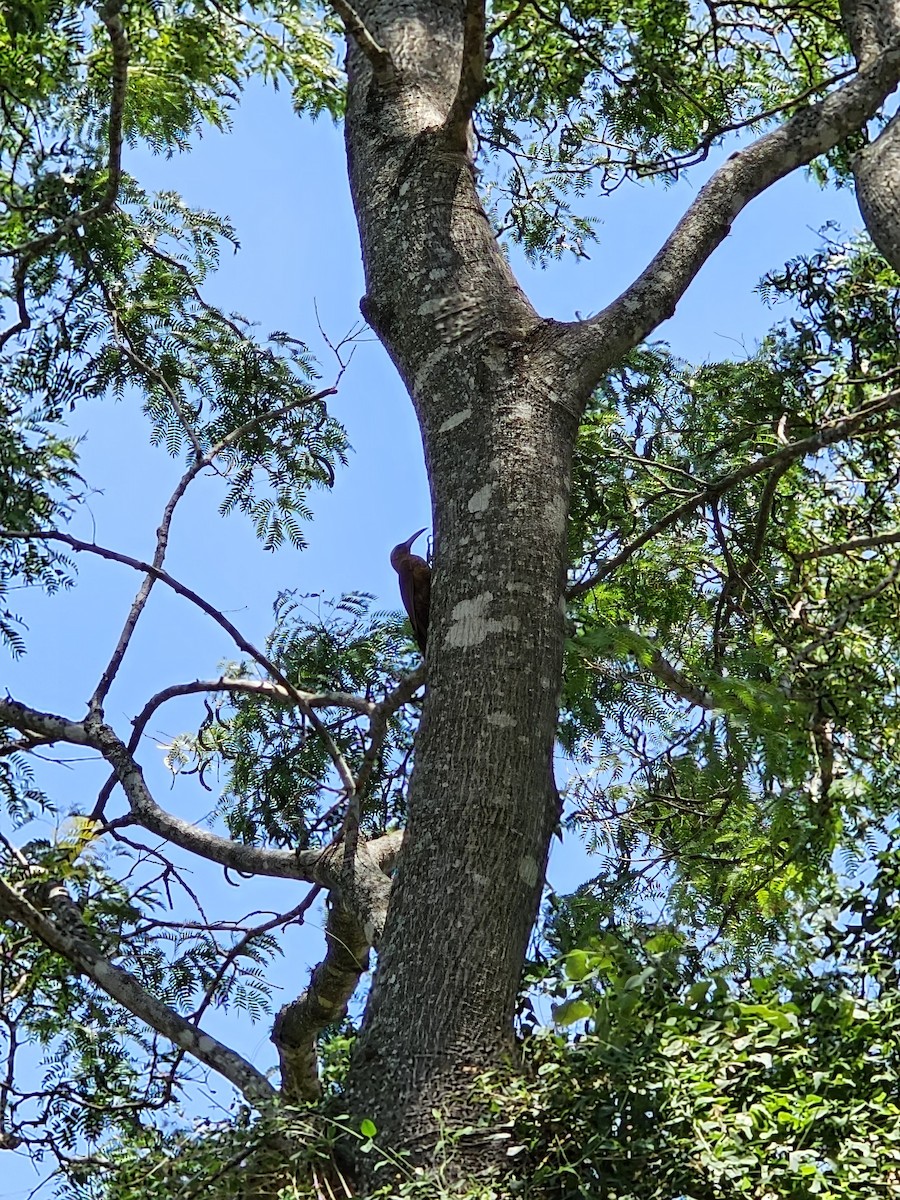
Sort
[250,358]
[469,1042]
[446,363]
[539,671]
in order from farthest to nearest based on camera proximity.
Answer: [250,358] → [446,363] → [539,671] → [469,1042]

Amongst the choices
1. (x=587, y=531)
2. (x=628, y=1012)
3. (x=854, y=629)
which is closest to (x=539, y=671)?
(x=628, y=1012)

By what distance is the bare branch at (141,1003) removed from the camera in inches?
102

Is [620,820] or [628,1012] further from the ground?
[620,820]

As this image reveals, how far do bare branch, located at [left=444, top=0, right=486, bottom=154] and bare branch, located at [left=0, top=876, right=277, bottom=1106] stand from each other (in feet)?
7.41

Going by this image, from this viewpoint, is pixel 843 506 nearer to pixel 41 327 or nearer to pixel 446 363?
pixel 446 363

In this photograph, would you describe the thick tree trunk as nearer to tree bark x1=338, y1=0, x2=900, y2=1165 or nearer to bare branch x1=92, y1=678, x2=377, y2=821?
tree bark x1=338, y1=0, x2=900, y2=1165

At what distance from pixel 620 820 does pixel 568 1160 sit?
3275mm

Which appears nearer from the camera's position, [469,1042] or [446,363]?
[469,1042]

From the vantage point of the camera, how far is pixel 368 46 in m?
3.65

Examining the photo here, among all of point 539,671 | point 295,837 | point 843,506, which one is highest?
point 843,506

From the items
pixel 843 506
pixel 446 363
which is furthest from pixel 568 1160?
pixel 843 506

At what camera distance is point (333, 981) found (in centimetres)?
339

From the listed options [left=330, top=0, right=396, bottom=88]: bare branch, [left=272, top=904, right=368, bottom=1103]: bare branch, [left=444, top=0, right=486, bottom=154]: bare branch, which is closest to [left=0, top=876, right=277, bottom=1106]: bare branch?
[left=272, top=904, right=368, bottom=1103]: bare branch

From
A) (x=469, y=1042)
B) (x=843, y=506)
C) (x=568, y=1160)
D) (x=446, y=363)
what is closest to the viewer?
(x=568, y=1160)
